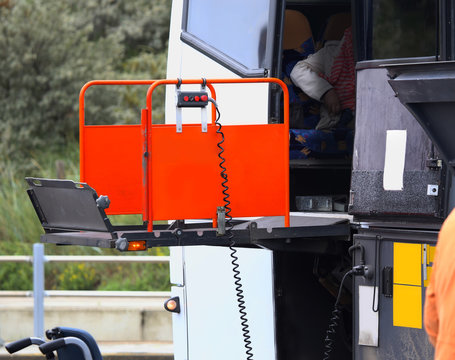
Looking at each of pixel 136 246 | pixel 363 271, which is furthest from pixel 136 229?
pixel 363 271

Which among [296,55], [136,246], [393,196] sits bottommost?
[136,246]

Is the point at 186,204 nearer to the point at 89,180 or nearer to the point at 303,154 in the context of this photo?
the point at 89,180

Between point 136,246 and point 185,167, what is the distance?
46 centimetres

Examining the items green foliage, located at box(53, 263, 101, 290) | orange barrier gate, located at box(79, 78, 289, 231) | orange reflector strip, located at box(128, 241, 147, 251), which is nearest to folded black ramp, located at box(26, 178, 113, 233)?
orange reflector strip, located at box(128, 241, 147, 251)

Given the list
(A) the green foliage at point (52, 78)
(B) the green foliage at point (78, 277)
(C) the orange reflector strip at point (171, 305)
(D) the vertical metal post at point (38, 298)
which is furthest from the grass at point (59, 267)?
(C) the orange reflector strip at point (171, 305)

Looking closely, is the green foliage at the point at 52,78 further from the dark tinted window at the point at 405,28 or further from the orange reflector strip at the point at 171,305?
the dark tinted window at the point at 405,28

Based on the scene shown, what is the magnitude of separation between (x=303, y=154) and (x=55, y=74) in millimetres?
13445

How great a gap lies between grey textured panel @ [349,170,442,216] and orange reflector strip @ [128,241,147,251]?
101 centimetres

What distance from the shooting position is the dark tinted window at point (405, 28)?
4711mm

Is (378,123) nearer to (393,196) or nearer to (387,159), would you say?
(387,159)

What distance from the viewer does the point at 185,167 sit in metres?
4.49

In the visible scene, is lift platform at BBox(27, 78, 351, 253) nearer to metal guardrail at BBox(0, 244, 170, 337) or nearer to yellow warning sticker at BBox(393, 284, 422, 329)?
yellow warning sticker at BBox(393, 284, 422, 329)

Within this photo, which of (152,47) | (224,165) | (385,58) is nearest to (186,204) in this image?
(224,165)

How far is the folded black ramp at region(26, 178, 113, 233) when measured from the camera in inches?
166
